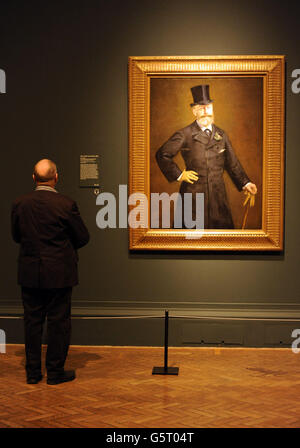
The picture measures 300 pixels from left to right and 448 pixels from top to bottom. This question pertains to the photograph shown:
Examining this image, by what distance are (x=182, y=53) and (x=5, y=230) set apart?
2874 mm

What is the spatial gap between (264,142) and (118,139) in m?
1.65

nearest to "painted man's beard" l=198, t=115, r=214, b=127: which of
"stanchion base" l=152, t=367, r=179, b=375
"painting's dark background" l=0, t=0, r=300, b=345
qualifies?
"painting's dark background" l=0, t=0, r=300, b=345

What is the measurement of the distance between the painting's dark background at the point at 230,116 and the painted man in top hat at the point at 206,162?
0.06m

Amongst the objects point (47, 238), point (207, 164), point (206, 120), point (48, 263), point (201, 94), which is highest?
point (201, 94)

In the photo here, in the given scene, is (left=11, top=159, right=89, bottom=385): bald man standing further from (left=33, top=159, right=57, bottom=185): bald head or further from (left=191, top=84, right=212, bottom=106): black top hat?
(left=191, top=84, right=212, bottom=106): black top hat

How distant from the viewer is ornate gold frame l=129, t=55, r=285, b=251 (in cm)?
646

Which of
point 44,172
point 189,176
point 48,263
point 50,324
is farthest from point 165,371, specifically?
point 189,176

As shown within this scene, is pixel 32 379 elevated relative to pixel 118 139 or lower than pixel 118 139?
lower

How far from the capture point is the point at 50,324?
502cm

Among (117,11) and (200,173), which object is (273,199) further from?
(117,11)

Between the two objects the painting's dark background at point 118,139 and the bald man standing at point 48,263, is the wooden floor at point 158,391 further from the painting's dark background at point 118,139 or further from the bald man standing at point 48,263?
the painting's dark background at point 118,139

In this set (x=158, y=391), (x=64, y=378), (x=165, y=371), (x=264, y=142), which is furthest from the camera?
(x=264, y=142)

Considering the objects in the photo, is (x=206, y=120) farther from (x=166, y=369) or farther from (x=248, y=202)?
(x=166, y=369)

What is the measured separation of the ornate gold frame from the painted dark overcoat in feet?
0.57
